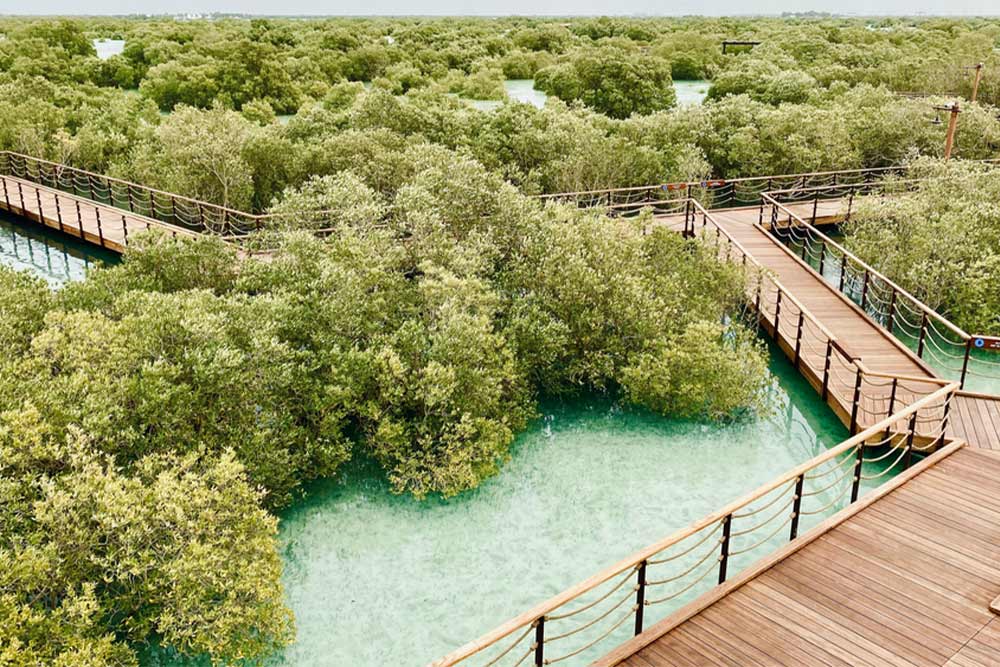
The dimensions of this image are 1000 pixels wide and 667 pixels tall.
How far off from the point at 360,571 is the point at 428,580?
917 mm

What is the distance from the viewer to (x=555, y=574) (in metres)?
10.6

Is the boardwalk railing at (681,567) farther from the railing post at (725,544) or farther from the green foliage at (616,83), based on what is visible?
the green foliage at (616,83)

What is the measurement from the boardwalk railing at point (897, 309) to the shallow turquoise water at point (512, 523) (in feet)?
8.66

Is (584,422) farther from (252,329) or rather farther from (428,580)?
(252,329)

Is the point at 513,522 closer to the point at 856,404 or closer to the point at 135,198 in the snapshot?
the point at 856,404

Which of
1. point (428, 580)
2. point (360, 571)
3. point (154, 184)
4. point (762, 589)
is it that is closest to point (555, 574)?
point (428, 580)

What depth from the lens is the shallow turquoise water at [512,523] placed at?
9844 mm

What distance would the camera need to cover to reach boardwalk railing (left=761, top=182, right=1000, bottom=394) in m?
15.1

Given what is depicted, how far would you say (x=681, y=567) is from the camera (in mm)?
10656

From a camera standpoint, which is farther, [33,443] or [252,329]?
[252,329]

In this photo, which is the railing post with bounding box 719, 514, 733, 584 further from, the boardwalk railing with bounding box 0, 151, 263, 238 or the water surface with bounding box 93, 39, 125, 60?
the water surface with bounding box 93, 39, 125, 60

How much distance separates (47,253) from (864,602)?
914 inches

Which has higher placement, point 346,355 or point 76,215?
point 346,355

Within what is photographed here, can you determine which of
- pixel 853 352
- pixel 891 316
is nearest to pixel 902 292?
pixel 853 352
